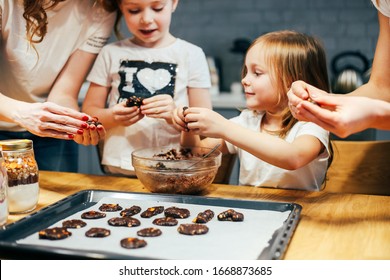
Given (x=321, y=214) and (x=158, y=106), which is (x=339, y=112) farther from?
(x=158, y=106)

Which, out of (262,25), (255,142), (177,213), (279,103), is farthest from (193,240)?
(262,25)

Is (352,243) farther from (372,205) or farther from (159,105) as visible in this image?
(159,105)

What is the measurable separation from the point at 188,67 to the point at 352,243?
1063mm

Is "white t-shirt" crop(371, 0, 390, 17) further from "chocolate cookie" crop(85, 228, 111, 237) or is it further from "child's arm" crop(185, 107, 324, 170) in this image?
"chocolate cookie" crop(85, 228, 111, 237)

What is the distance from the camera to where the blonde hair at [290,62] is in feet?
5.45

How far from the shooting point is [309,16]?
3621mm

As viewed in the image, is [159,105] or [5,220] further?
[159,105]

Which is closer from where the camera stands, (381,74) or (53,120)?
(53,120)

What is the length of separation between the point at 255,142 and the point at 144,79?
603 mm

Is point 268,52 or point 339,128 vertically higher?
point 268,52

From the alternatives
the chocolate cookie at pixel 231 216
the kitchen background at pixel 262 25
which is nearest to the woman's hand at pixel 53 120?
the chocolate cookie at pixel 231 216

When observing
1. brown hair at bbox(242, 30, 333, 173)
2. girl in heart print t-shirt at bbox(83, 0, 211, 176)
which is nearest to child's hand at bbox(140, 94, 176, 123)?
girl in heart print t-shirt at bbox(83, 0, 211, 176)

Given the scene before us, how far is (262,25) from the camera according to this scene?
12.2 ft

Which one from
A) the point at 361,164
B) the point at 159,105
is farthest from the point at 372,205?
the point at 159,105
